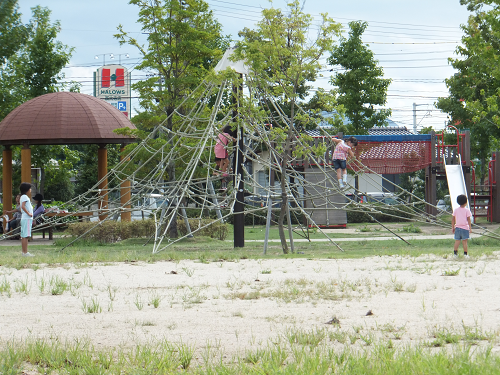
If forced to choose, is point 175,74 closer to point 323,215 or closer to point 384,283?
point 323,215

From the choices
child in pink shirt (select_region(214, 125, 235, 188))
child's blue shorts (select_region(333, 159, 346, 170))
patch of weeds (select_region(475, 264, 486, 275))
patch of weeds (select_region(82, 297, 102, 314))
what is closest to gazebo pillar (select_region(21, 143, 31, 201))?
child in pink shirt (select_region(214, 125, 235, 188))

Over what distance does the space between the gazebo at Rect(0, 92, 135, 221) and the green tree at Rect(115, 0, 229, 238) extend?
3.04m

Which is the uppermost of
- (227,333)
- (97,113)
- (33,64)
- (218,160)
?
(33,64)

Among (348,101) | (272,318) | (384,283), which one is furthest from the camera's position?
(348,101)

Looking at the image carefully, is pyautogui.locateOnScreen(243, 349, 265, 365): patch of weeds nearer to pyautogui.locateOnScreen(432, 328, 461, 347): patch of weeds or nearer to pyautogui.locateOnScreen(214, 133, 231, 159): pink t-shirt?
pyautogui.locateOnScreen(432, 328, 461, 347): patch of weeds

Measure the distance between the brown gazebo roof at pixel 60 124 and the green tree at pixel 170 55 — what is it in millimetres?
2990

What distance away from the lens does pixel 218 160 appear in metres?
15.6

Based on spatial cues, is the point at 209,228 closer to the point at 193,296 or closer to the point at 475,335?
the point at 193,296

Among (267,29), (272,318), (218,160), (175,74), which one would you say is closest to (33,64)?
(175,74)

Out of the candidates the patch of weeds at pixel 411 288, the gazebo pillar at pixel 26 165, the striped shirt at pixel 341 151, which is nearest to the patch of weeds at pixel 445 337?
the patch of weeds at pixel 411 288

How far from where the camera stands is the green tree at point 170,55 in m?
16.3

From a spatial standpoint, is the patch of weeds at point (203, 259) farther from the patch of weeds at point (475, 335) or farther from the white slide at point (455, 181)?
the white slide at point (455, 181)

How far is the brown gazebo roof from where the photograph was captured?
1889cm

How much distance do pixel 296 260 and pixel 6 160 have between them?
1381cm
